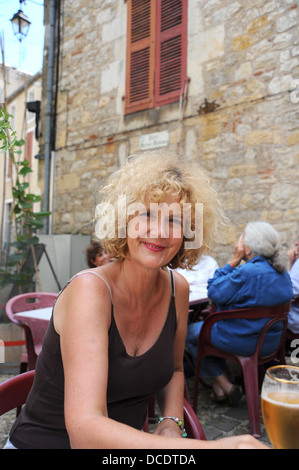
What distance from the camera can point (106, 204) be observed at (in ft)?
4.33

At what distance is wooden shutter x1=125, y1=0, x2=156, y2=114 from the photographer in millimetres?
5973

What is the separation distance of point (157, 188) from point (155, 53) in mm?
5354

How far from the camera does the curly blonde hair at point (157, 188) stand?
1.22 metres

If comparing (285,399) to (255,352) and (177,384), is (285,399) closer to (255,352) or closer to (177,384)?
(177,384)

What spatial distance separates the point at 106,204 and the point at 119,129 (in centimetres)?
526

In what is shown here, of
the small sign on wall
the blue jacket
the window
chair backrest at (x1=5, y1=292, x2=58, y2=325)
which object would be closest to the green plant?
chair backrest at (x1=5, y1=292, x2=58, y2=325)

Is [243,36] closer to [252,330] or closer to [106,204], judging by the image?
[252,330]

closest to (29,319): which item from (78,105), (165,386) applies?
(165,386)

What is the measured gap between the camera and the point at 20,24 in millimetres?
3771

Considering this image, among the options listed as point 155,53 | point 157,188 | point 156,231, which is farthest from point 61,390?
point 155,53

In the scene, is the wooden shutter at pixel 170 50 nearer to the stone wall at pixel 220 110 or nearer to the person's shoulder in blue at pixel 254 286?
the stone wall at pixel 220 110

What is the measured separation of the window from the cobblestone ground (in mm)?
4068

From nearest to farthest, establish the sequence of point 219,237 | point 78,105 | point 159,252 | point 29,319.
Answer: point 159,252
point 219,237
point 29,319
point 78,105

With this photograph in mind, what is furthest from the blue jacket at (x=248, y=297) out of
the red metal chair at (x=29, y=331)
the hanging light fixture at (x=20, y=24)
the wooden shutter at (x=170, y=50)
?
the wooden shutter at (x=170, y=50)
